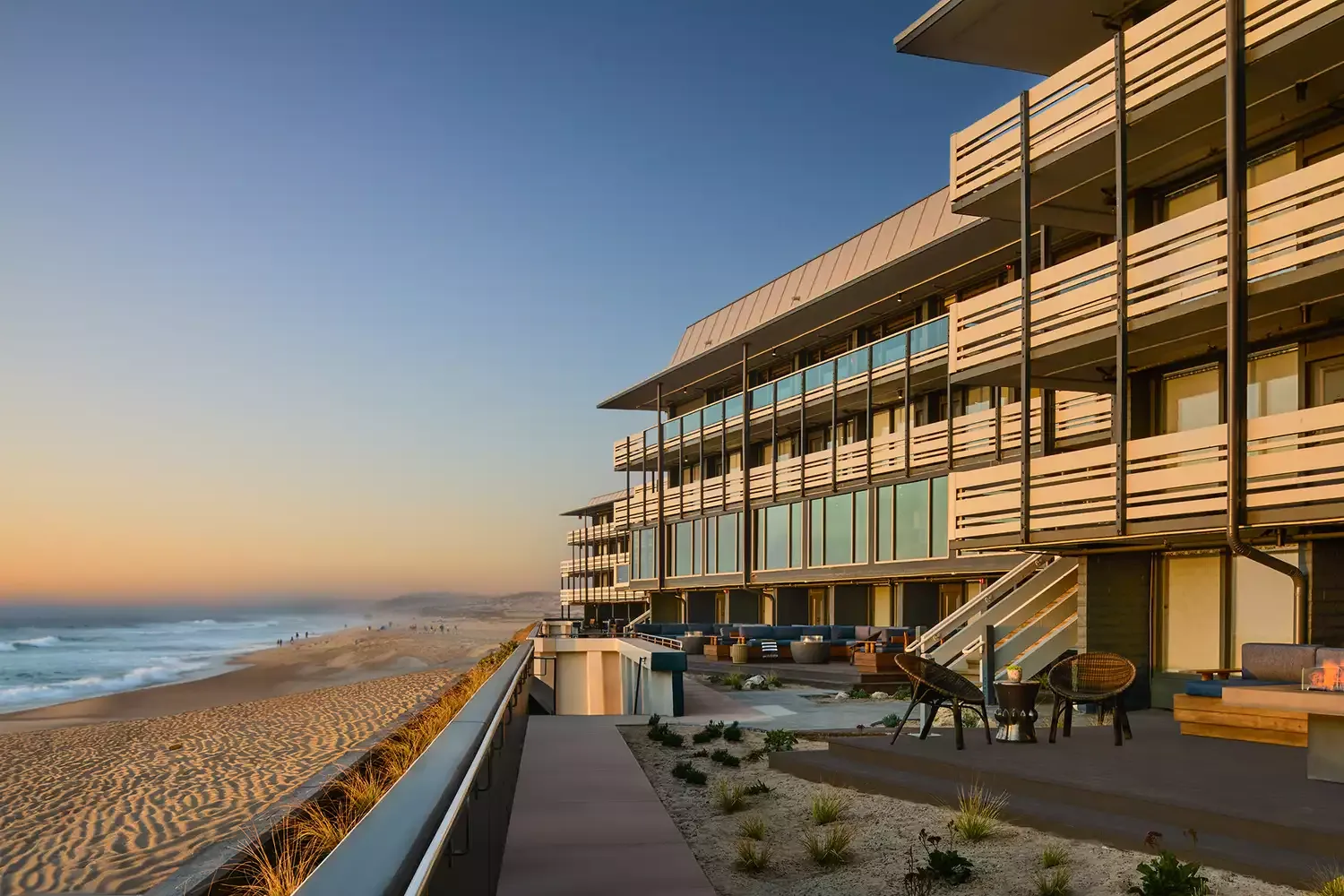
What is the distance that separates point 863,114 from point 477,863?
121ft

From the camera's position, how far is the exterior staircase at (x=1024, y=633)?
675 inches

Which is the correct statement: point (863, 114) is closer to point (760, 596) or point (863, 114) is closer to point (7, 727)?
point (760, 596)

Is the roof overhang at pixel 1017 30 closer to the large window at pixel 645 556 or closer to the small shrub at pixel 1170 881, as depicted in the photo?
the small shrub at pixel 1170 881

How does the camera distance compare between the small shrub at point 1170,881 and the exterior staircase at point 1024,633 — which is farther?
the exterior staircase at point 1024,633

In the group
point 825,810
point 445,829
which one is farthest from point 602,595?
point 445,829

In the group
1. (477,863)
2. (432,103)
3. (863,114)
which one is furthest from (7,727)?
(477,863)

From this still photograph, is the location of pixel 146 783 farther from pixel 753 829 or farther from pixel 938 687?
pixel 753 829

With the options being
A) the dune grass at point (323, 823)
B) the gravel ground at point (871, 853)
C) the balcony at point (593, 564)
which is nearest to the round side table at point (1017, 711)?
the gravel ground at point (871, 853)

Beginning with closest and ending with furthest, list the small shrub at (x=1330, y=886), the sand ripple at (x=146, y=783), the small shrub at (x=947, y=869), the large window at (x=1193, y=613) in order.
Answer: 1. the small shrub at (x=1330, y=886)
2. the small shrub at (x=947, y=869)
3. the sand ripple at (x=146, y=783)
4. the large window at (x=1193, y=613)

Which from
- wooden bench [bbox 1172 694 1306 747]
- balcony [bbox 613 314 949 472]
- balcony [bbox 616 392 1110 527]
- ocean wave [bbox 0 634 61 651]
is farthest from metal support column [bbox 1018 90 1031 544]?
ocean wave [bbox 0 634 61 651]

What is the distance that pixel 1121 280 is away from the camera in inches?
623

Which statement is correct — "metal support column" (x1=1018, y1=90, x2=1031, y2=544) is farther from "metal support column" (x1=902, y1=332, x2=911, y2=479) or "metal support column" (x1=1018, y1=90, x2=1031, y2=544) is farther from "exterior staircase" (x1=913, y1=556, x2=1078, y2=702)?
"metal support column" (x1=902, y1=332, x2=911, y2=479)

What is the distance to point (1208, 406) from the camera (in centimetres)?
1709

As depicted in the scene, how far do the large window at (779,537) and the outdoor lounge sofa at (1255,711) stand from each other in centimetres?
2566
